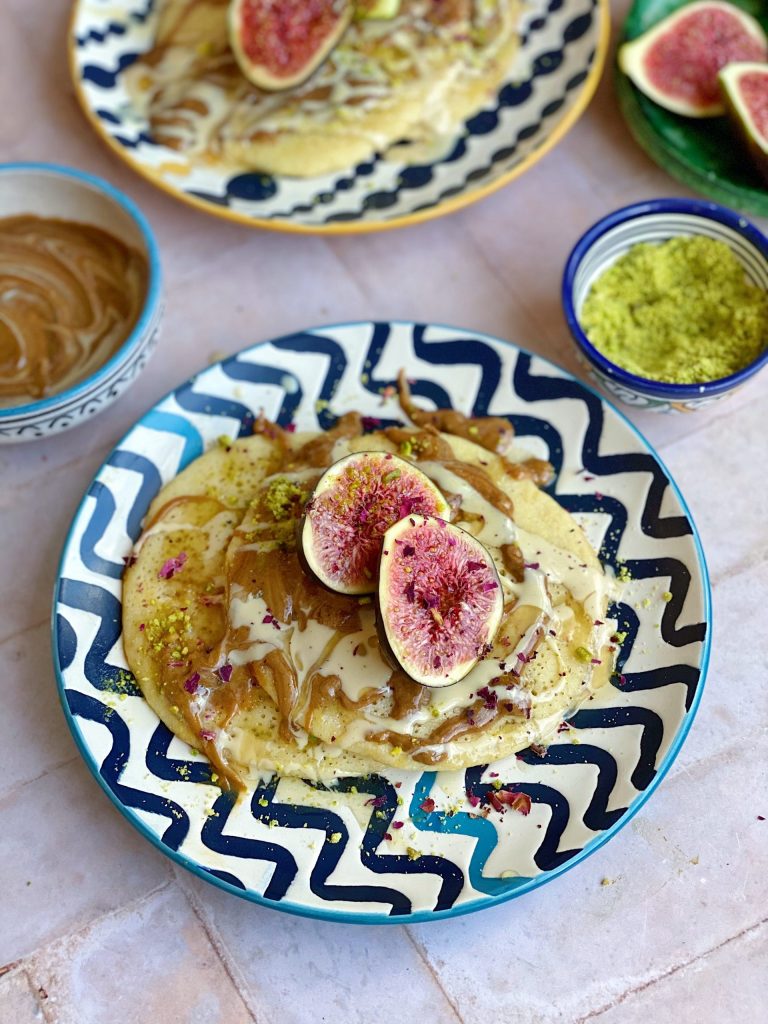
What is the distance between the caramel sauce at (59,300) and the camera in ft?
12.4

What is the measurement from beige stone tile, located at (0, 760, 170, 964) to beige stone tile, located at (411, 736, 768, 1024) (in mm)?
898

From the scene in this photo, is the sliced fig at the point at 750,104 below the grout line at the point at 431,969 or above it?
above

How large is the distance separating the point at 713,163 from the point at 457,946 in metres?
3.07

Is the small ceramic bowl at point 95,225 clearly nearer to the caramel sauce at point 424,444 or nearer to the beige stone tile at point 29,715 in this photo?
the beige stone tile at point 29,715

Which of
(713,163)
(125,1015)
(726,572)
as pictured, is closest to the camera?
(125,1015)

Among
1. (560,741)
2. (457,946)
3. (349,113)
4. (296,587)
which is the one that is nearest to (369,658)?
(296,587)

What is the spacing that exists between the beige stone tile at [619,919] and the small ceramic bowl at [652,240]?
4.28 feet

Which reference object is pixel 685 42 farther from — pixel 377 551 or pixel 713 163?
pixel 377 551

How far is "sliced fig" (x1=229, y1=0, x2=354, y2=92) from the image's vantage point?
4.21 m

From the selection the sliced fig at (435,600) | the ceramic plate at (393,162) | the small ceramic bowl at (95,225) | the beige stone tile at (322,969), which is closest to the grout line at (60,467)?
the small ceramic bowl at (95,225)

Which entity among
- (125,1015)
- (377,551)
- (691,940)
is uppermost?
(377,551)

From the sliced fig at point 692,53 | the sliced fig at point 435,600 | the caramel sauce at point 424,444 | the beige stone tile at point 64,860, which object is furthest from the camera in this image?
the sliced fig at point 692,53

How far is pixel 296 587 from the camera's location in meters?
3.17

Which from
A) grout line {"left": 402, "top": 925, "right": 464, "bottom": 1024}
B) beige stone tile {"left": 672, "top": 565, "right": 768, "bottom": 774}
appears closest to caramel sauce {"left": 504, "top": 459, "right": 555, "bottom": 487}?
beige stone tile {"left": 672, "top": 565, "right": 768, "bottom": 774}
